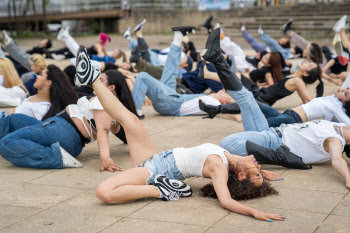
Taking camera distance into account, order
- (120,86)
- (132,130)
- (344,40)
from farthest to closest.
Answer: (344,40) < (120,86) < (132,130)

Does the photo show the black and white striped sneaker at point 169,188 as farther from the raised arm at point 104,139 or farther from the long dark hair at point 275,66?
the long dark hair at point 275,66

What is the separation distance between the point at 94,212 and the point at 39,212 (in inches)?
16.3

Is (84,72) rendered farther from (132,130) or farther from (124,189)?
(124,189)

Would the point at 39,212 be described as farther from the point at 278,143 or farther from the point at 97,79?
the point at 278,143

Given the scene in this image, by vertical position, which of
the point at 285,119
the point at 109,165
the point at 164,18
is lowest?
the point at 164,18

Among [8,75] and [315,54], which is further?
[315,54]

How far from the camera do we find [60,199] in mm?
4301

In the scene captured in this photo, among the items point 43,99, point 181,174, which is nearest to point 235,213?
point 181,174

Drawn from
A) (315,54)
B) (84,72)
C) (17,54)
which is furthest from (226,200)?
(17,54)

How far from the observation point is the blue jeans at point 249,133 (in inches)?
201

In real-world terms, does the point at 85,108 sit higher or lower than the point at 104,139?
higher

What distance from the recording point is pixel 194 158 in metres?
4.26

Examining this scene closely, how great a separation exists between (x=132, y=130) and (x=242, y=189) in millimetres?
1056

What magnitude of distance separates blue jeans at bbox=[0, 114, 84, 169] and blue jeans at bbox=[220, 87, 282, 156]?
5.05 feet
